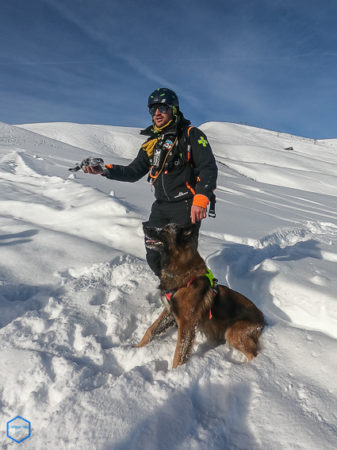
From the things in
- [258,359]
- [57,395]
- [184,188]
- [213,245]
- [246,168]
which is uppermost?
[246,168]

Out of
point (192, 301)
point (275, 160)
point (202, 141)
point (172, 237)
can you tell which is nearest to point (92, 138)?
point (275, 160)

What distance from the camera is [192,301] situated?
→ 262 centimetres

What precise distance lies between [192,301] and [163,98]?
2.23 m

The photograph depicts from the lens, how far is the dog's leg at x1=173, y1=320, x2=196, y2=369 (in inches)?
95.7

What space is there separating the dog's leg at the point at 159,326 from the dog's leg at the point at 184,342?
9.6 inches

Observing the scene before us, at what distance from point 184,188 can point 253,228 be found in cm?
425

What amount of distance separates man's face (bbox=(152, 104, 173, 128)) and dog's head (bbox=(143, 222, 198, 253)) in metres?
1.25

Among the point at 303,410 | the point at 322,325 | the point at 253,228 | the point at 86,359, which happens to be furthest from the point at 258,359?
the point at 253,228

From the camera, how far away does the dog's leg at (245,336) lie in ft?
8.33

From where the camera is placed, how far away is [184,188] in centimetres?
309

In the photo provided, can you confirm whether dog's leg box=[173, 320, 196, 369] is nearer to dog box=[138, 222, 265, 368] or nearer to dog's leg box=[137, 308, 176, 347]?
dog box=[138, 222, 265, 368]

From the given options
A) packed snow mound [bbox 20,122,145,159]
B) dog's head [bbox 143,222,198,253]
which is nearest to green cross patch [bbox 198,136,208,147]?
dog's head [bbox 143,222,198,253]

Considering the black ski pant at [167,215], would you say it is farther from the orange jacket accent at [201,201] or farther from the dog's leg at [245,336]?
the dog's leg at [245,336]

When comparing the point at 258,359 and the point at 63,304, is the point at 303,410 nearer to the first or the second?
the point at 258,359
